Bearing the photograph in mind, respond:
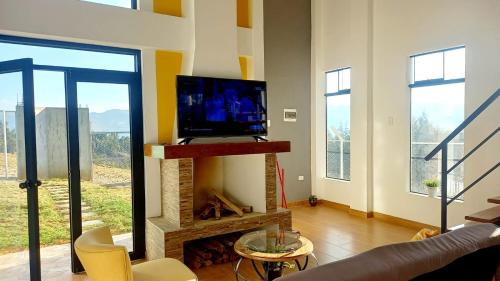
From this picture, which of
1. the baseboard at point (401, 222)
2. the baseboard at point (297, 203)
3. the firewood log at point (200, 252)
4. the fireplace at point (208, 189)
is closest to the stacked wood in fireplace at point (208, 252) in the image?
the firewood log at point (200, 252)

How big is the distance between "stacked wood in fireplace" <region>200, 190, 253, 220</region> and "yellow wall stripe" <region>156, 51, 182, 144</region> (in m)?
0.91

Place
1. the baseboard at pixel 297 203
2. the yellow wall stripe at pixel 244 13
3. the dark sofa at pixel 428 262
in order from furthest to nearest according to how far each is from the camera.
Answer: the baseboard at pixel 297 203
the yellow wall stripe at pixel 244 13
the dark sofa at pixel 428 262

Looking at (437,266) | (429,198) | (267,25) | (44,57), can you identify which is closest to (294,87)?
(267,25)

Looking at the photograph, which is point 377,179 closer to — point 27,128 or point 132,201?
point 132,201

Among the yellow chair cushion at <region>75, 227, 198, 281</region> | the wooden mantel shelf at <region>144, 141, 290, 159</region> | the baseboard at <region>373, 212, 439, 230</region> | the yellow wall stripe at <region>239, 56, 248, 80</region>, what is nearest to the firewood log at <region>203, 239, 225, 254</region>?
the wooden mantel shelf at <region>144, 141, 290, 159</region>

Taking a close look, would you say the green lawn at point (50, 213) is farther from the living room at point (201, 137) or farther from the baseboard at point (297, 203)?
the baseboard at point (297, 203)

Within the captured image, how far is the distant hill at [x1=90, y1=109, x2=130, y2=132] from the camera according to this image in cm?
385

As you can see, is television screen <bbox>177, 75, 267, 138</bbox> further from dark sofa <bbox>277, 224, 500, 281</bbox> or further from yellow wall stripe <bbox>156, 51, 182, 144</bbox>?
dark sofa <bbox>277, 224, 500, 281</bbox>

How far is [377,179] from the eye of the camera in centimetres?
571

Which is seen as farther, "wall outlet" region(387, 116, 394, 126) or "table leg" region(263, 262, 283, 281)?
"wall outlet" region(387, 116, 394, 126)

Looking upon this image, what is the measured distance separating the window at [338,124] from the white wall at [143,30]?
2272mm

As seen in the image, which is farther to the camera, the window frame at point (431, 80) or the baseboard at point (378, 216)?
the baseboard at point (378, 216)

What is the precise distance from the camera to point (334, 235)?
4.82 metres

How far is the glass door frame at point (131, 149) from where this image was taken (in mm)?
3674
